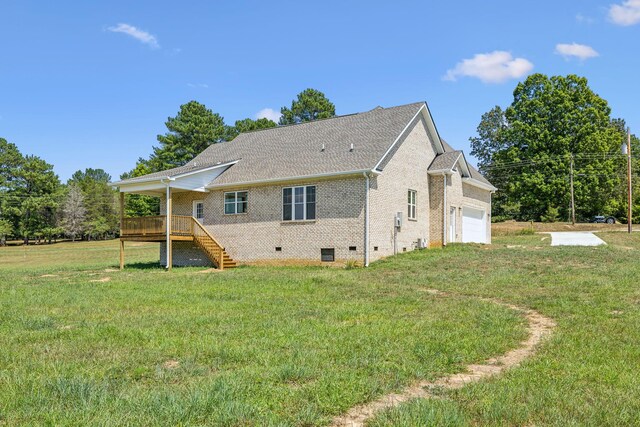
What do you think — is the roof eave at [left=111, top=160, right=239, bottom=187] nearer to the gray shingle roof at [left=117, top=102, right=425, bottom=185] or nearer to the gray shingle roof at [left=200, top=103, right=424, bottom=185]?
→ the gray shingle roof at [left=117, top=102, right=425, bottom=185]

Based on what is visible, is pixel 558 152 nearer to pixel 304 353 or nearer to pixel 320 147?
pixel 320 147

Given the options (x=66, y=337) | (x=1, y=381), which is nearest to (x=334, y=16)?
(x=66, y=337)

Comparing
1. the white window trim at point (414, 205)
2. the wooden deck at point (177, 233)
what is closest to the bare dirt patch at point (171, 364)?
the wooden deck at point (177, 233)

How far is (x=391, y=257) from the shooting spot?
1981 cm

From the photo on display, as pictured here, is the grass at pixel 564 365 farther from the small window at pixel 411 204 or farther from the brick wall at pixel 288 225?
the small window at pixel 411 204

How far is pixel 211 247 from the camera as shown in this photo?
71.7ft

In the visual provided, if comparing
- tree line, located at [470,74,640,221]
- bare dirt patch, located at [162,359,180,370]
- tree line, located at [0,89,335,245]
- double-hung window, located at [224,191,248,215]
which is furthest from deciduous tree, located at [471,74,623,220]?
bare dirt patch, located at [162,359,180,370]

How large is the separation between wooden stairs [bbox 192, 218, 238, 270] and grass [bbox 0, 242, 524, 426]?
921 centimetres

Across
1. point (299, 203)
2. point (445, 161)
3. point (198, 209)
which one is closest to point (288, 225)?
point (299, 203)

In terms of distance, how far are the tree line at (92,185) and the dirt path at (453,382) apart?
48208 mm

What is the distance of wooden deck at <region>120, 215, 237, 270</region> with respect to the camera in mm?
21438

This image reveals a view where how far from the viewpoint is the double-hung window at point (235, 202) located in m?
22.1

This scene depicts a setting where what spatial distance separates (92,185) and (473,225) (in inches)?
2506

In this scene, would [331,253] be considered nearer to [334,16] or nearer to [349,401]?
[334,16]
